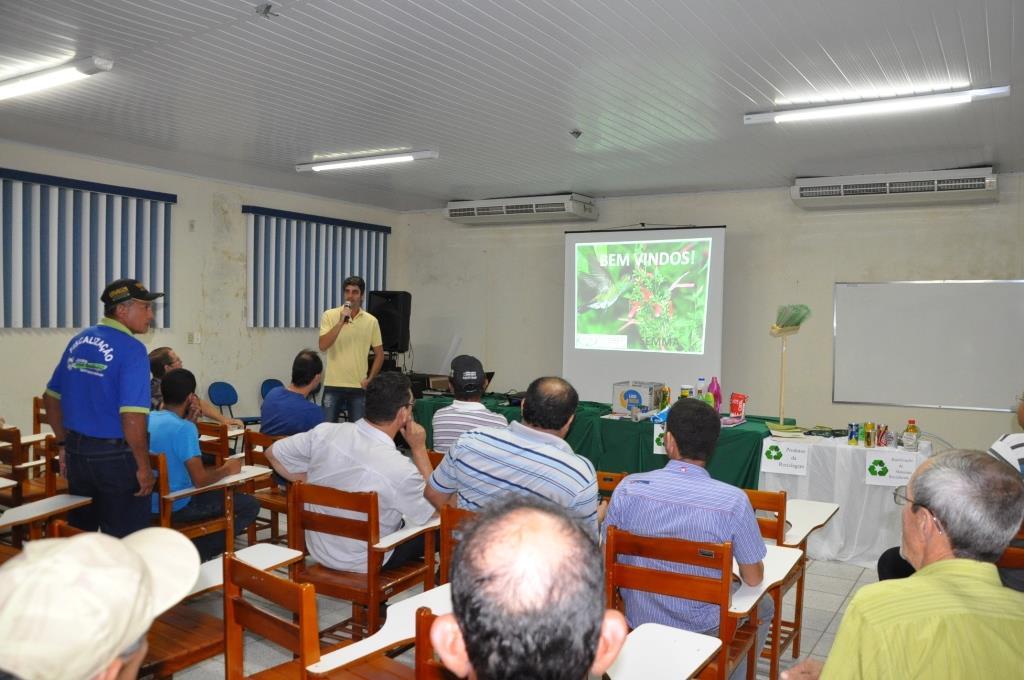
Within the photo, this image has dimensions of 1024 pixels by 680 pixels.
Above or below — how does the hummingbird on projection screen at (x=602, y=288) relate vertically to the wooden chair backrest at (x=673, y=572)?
above

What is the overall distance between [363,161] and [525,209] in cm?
226

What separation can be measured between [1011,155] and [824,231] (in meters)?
1.74

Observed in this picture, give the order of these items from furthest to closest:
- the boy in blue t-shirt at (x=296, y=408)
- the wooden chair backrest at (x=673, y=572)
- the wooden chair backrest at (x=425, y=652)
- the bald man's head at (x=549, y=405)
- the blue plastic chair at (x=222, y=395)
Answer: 1. the blue plastic chair at (x=222, y=395)
2. the boy in blue t-shirt at (x=296, y=408)
3. the bald man's head at (x=549, y=405)
4. the wooden chair backrest at (x=673, y=572)
5. the wooden chair backrest at (x=425, y=652)

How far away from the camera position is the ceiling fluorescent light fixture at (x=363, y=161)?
641cm

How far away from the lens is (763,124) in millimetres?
5285

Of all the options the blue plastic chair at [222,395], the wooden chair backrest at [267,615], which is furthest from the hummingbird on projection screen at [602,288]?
the wooden chair backrest at [267,615]

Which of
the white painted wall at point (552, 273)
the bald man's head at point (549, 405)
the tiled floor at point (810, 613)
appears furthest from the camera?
the white painted wall at point (552, 273)

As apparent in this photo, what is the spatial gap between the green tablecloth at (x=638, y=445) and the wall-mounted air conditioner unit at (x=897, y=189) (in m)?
2.56

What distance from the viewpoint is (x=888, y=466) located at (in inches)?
181

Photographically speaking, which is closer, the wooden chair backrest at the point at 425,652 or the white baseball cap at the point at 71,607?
the white baseball cap at the point at 71,607

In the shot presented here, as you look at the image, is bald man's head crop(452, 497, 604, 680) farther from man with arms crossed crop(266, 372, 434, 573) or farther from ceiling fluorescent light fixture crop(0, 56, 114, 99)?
ceiling fluorescent light fixture crop(0, 56, 114, 99)

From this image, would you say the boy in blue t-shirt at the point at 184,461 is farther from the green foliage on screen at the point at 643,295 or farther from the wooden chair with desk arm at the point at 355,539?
the green foliage on screen at the point at 643,295

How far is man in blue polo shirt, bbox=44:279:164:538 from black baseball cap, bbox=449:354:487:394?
1.52m

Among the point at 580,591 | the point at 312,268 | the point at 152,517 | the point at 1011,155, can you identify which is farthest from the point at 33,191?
the point at 1011,155
